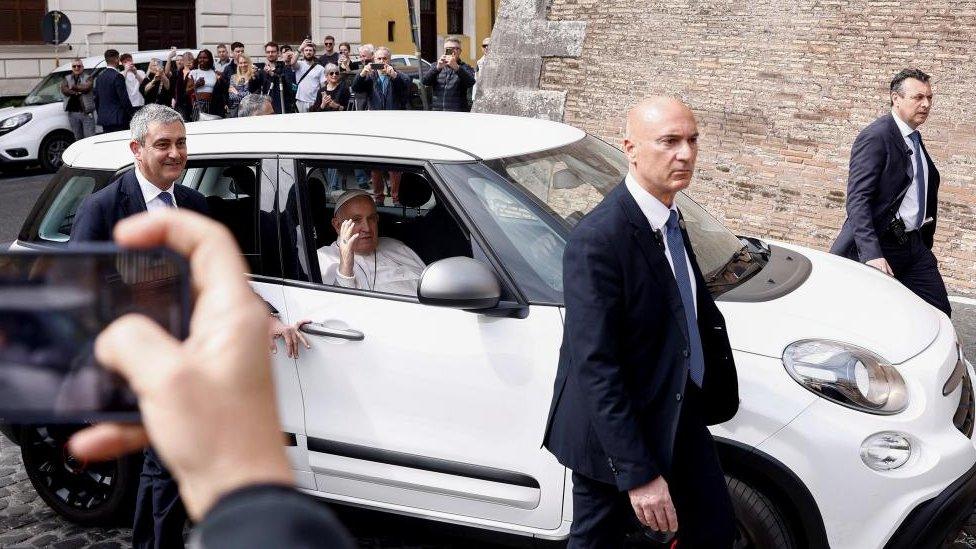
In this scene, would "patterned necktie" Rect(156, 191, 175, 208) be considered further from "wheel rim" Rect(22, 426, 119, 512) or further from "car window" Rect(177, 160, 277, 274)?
"wheel rim" Rect(22, 426, 119, 512)

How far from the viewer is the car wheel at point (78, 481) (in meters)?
4.86

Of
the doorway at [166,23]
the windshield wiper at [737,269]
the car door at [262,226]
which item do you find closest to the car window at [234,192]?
the car door at [262,226]

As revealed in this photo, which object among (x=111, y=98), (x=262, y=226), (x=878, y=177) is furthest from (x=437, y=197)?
(x=111, y=98)

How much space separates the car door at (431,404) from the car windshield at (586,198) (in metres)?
0.32

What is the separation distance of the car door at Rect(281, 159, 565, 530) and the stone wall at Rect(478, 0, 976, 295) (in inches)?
272

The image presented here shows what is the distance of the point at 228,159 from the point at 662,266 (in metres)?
2.20

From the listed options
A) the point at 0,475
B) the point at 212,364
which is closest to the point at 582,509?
the point at 212,364

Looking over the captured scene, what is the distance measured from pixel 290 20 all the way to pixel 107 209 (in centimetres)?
2995

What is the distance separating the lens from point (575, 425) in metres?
3.25

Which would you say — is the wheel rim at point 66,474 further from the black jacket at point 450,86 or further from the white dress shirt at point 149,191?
the black jacket at point 450,86

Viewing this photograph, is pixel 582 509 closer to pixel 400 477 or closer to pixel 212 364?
pixel 400 477

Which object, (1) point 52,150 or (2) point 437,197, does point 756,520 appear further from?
(1) point 52,150

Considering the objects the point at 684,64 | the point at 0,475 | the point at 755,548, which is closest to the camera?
the point at 755,548

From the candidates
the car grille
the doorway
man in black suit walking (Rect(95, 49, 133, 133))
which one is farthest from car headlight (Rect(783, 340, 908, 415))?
the doorway
